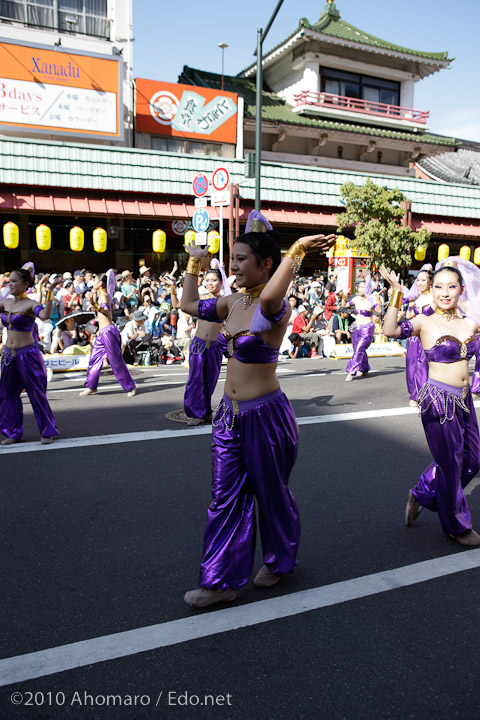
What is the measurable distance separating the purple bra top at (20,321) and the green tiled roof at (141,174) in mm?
13552

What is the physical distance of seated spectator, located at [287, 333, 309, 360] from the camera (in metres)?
15.1

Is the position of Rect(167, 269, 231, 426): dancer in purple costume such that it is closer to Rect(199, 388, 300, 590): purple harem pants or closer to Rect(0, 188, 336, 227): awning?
Rect(199, 388, 300, 590): purple harem pants

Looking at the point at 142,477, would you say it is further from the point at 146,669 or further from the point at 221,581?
the point at 146,669

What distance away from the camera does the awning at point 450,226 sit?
84.9ft

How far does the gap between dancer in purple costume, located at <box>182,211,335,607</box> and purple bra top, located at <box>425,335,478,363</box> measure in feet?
4.42

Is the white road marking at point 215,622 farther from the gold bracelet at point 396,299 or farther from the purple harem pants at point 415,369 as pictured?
the purple harem pants at point 415,369

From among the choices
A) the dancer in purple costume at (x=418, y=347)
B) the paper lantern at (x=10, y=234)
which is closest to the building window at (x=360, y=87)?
the paper lantern at (x=10, y=234)

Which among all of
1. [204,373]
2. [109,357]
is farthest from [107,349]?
[204,373]

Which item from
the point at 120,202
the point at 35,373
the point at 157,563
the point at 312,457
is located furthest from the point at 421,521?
the point at 120,202

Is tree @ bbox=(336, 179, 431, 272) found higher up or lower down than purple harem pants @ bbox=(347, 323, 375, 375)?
higher up

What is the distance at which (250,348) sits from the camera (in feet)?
10.4

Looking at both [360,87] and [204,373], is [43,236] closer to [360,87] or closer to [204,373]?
[204,373]

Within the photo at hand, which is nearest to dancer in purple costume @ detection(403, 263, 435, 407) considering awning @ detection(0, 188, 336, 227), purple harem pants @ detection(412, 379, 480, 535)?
purple harem pants @ detection(412, 379, 480, 535)

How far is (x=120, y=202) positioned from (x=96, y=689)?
19.0m
